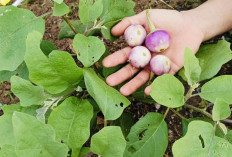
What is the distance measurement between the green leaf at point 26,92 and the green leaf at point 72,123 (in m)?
0.09

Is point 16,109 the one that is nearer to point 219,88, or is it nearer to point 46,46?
point 46,46

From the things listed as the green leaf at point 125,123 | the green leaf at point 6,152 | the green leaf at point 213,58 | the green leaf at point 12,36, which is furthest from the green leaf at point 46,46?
the green leaf at point 213,58

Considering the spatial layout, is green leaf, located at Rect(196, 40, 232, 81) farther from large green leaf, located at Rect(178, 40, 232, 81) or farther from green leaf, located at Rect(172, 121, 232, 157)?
green leaf, located at Rect(172, 121, 232, 157)

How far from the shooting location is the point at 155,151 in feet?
3.48

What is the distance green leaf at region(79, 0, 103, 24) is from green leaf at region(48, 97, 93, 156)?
330 millimetres

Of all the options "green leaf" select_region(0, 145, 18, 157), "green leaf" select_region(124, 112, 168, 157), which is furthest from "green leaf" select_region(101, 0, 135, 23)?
"green leaf" select_region(0, 145, 18, 157)

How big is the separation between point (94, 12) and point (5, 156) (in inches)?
24.5

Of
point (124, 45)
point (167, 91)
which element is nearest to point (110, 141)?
point (167, 91)

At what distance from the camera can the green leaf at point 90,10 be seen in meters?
1.04

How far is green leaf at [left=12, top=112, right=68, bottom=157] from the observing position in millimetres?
620

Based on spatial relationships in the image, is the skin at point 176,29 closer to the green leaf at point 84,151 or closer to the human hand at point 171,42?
the human hand at point 171,42

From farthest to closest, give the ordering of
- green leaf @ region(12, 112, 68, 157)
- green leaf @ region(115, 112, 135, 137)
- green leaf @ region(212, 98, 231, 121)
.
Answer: green leaf @ region(115, 112, 135, 137), green leaf @ region(212, 98, 231, 121), green leaf @ region(12, 112, 68, 157)

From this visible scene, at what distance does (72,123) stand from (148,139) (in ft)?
1.06

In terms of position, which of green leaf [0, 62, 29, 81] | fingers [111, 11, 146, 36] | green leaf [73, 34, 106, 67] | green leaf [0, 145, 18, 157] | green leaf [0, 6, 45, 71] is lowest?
green leaf [0, 62, 29, 81]
